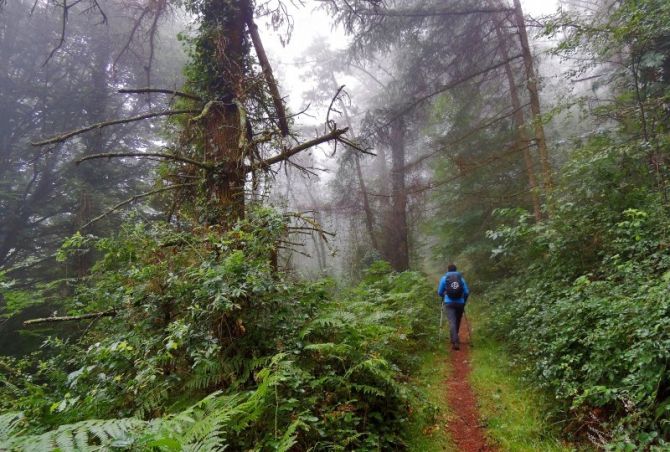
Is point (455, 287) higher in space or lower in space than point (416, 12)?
lower

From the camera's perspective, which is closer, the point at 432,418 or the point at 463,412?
the point at 432,418

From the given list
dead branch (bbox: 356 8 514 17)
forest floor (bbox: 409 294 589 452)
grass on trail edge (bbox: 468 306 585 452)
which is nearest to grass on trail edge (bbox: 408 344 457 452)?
forest floor (bbox: 409 294 589 452)

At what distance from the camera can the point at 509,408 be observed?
4852 millimetres

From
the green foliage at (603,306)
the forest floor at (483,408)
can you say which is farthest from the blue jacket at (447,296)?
the forest floor at (483,408)

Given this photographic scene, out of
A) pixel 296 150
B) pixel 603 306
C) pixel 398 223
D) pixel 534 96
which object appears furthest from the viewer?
pixel 398 223

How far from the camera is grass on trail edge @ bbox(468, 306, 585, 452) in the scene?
3996 mm

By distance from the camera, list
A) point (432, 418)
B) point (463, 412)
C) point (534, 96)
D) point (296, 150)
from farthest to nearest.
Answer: point (534, 96), point (463, 412), point (296, 150), point (432, 418)

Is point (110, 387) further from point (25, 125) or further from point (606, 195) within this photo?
point (25, 125)

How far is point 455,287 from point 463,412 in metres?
3.47

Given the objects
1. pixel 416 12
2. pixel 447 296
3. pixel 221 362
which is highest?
pixel 416 12

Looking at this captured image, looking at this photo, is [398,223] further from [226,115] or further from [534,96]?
Result: [226,115]

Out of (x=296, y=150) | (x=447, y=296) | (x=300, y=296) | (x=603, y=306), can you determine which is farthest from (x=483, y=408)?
(x=296, y=150)

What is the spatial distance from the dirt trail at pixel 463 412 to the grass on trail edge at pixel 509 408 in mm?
108

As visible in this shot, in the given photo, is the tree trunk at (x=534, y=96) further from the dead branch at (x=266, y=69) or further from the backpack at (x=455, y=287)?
the dead branch at (x=266, y=69)
